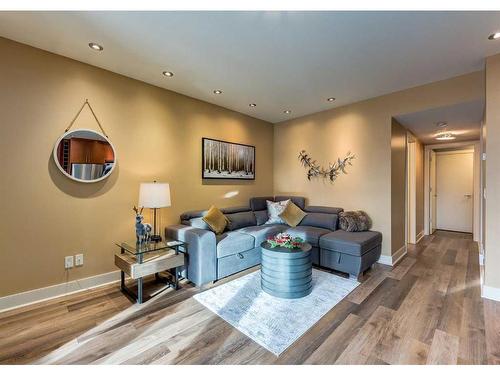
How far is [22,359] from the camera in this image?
1604mm

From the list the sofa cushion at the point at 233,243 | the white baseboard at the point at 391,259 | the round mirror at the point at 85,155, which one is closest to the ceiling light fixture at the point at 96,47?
the round mirror at the point at 85,155

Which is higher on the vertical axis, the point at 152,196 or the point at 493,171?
the point at 493,171

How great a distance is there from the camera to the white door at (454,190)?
18.2 ft

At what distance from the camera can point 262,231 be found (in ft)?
11.3

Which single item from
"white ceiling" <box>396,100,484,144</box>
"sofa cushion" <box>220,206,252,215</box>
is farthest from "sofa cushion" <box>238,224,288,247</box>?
"white ceiling" <box>396,100,484,144</box>

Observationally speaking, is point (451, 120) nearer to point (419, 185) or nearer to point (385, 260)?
point (419, 185)

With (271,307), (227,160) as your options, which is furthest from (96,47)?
(271,307)

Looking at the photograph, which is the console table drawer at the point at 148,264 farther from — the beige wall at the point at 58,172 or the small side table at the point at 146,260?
the beige wall at the point at 58,172

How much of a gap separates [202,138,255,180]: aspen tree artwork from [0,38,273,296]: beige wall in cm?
28

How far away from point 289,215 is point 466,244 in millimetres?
3635

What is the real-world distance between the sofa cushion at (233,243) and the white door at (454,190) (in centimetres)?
558

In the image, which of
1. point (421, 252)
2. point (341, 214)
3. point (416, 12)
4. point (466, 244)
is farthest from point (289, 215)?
point (466, 244)

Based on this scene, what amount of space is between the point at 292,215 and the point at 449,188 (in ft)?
15.2
